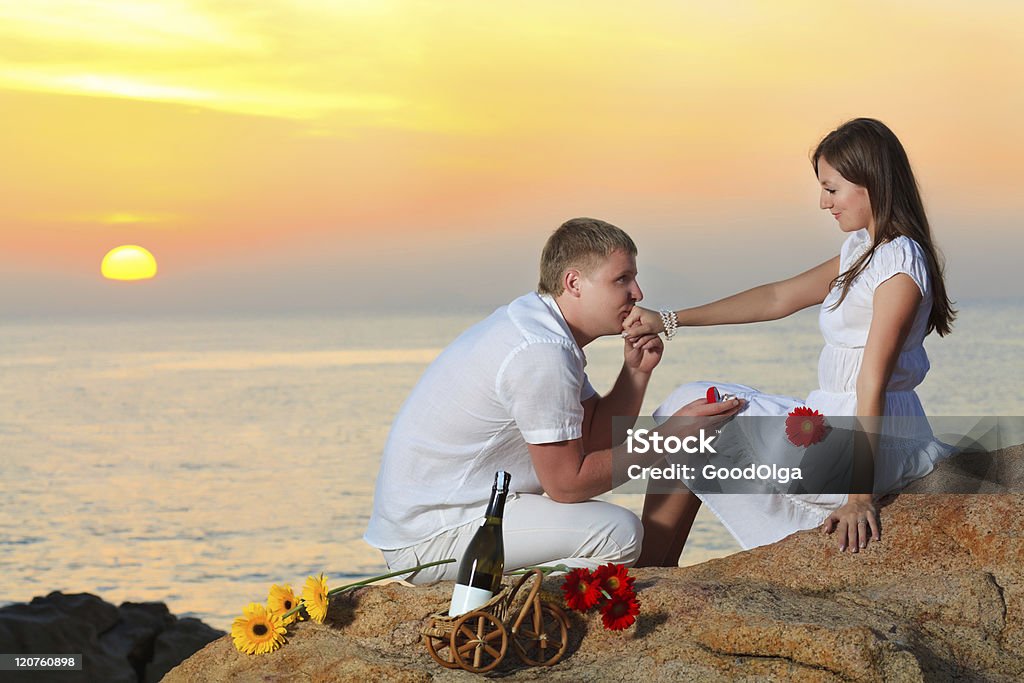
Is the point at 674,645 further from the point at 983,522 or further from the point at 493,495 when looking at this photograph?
the point at 983,522

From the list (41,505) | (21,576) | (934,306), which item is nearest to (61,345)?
(41,505)

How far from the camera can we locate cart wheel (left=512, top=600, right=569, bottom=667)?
3.85m

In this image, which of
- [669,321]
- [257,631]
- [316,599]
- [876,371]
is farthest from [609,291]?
[257,631]

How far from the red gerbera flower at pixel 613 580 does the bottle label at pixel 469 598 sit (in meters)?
0.42

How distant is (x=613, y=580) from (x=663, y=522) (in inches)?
45.4

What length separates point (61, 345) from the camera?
6675cm

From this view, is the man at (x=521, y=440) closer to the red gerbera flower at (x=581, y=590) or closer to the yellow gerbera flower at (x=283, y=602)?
the red gerbera flower at (x=581, y=590)

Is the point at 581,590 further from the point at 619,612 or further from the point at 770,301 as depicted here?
the point at 770,301

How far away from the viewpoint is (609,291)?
4.48 metres

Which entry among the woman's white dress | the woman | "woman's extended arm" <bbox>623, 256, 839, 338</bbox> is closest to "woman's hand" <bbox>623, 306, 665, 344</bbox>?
the woman

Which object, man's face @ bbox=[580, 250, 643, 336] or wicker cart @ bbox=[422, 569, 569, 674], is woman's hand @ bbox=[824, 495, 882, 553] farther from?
wicker cart @ bbox=[422, 569, 569, 674]

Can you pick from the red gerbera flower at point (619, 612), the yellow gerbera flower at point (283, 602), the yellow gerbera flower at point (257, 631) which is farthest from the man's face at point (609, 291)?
the yellow gerbera flower at point (257, 631)

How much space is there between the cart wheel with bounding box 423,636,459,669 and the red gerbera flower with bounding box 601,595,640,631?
21.2 inches

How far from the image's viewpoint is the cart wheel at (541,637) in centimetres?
385
